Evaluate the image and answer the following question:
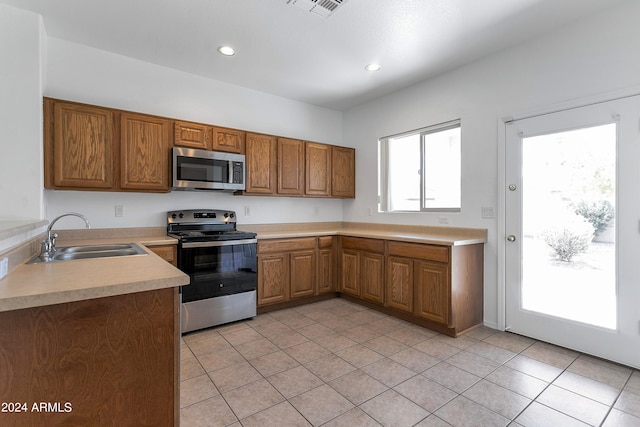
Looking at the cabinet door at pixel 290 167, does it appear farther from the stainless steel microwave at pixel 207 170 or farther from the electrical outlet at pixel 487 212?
the electrical outlet at pixel 487 212

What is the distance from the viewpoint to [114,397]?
1.17 m

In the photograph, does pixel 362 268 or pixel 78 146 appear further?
pixel 362 268

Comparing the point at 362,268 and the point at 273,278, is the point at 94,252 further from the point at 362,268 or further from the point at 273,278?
the point at 362,268

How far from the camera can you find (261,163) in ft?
12.3

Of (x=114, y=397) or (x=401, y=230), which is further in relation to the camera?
(x=401, y=230)

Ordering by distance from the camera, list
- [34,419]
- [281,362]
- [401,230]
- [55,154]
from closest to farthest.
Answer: [34,419]
[281,362]
[55,154]
[401,230]

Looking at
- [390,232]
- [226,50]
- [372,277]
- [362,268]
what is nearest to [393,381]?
[372,277]

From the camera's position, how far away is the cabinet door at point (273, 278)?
346cm

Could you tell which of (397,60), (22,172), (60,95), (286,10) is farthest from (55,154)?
(397,60)

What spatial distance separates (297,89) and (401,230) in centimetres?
224

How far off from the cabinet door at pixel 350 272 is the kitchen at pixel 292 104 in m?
0.71

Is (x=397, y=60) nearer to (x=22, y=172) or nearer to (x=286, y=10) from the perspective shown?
(x=286, y=10)

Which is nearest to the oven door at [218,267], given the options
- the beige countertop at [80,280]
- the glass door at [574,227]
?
the beige countertop at [80,280]

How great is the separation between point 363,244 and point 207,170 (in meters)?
1.96
